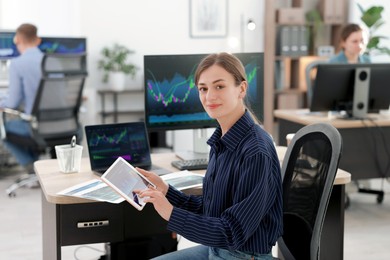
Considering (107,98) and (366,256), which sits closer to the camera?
(366,256)

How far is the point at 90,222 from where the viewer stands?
7.39 feet

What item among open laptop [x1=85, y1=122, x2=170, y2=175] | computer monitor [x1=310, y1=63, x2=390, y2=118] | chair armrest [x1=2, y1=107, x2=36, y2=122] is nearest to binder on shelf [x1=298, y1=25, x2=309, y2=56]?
computer monitor [x1=310, y1=63, x2=390, y2=118]

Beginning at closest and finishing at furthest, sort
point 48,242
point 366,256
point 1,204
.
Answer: point 48,242
point 366,256
point 1,204

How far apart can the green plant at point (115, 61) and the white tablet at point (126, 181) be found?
441 centimetres

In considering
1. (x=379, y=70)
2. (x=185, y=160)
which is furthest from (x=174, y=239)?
(x=379, y=70)

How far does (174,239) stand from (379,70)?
2.13m

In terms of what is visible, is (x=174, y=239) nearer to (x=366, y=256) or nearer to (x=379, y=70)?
(x=366, y=256)

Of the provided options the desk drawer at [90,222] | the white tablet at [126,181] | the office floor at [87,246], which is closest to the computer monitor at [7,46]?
the office floor at [87,246]

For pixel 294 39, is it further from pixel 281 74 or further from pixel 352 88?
pixel 352 88

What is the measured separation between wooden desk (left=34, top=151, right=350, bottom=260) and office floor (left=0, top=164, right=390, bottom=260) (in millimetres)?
1117

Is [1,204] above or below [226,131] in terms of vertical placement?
below

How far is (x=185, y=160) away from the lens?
2730 mm

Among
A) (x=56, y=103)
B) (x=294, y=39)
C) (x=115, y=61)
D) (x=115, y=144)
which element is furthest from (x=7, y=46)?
(x=115, y=144)

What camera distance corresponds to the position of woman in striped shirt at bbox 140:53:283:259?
1.80m
